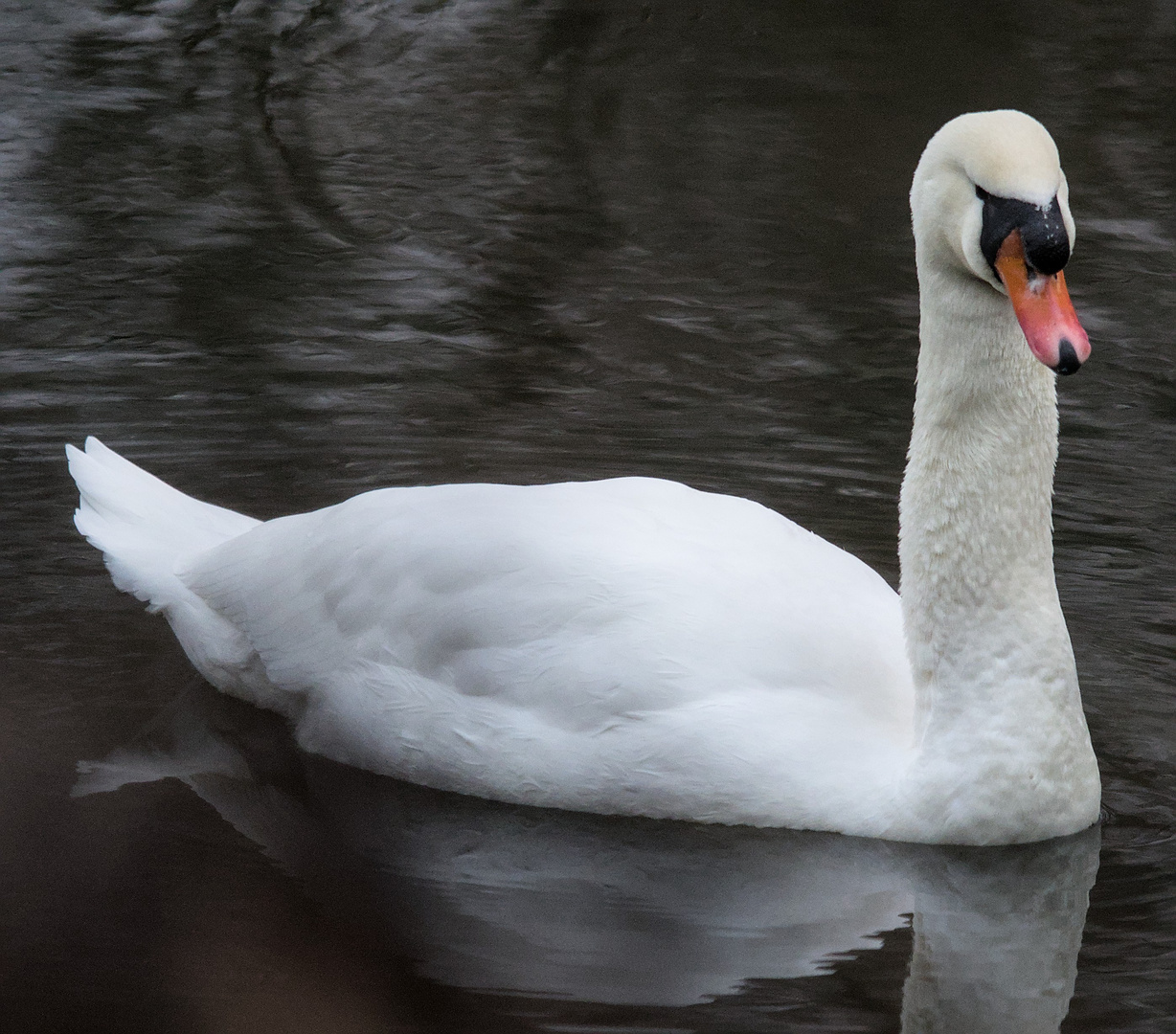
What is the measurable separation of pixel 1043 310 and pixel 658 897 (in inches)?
68.1

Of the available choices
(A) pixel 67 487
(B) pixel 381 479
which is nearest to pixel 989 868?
(B) pixel 381 479

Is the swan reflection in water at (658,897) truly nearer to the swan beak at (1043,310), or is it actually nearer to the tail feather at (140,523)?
the tail feather at (140,523)

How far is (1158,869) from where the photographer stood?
5.12 meters

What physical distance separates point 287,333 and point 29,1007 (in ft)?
16.1

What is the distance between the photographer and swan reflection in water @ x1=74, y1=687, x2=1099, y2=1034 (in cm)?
468

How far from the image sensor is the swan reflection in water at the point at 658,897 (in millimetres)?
4676

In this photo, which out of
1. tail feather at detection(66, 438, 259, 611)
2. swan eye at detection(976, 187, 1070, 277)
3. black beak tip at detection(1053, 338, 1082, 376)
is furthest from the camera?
tail feather at detection(66, 438, 259, 611)

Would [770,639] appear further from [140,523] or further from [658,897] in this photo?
[140,523]

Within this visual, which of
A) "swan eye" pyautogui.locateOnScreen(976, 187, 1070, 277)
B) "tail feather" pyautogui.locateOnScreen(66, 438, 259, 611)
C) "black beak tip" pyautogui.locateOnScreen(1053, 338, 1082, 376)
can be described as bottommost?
"tail feather" pyautogui.locateOnScreen(66, 438, 259, 611)

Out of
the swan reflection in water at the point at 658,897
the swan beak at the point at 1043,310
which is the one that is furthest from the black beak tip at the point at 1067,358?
the swan reflection in water at the point at 658,897

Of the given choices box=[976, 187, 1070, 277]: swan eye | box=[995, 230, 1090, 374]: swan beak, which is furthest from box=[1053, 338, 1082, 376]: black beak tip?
box=[976, 187, 1070, 277]: swan eye

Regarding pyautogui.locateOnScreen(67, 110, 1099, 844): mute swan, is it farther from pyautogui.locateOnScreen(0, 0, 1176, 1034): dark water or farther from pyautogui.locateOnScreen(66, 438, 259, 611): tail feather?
pyautogui.locateOnScreen(66, 438, 259, 611): tail feather

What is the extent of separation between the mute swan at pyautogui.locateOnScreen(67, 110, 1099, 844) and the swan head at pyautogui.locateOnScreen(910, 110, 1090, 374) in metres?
0.01

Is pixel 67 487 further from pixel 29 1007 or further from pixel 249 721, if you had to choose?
pixel 29 1007
